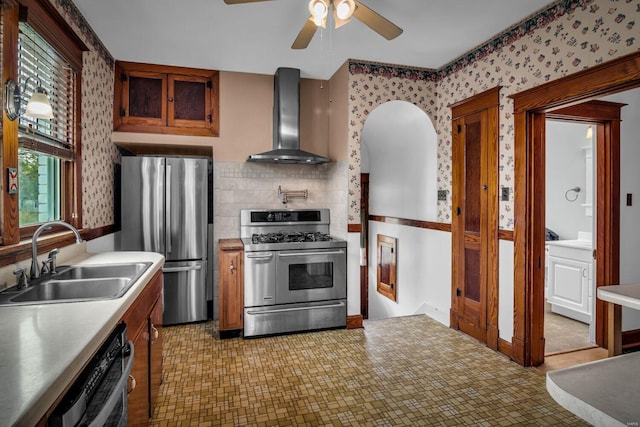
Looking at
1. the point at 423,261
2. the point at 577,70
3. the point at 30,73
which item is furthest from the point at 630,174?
the point at 30,73

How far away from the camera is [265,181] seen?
4199mm

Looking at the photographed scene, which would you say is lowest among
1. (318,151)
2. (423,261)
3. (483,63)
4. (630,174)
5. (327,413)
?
(327,413)

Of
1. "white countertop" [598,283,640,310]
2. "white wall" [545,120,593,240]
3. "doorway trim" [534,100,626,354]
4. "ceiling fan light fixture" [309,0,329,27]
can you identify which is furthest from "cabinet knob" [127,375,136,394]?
"white wall" [545,120,593,240]

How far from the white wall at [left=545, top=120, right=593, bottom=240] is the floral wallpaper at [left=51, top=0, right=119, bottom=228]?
523 cm

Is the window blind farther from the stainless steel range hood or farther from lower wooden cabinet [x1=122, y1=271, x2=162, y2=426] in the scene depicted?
the stainless steel range hood

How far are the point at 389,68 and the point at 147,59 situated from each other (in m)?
2.41

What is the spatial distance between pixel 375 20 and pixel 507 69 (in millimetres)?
1412

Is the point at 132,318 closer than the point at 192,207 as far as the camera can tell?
Yes

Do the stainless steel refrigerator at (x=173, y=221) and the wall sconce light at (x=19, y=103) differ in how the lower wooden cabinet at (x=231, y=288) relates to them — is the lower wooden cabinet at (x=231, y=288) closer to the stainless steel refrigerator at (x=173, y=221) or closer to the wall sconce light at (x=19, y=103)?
the stainless steel refrigerator at (x=173, y=221)

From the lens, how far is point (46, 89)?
2.33 meters

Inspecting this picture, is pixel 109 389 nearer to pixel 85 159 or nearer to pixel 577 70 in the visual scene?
pixel 85 159

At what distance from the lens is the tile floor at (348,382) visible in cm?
222

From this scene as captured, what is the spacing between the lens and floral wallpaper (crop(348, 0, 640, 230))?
2.27 m

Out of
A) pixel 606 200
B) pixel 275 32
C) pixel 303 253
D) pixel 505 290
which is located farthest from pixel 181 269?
pixel 606 200
